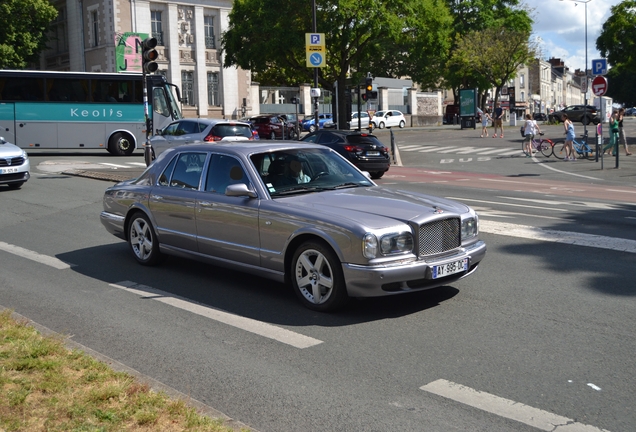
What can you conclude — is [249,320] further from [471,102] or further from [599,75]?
[471,102]

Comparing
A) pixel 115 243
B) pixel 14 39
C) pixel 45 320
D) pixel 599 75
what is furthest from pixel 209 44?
pixel 45 320

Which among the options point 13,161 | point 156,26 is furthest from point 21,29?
point 13,161

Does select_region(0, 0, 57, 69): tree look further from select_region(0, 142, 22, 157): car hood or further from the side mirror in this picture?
the side mirror

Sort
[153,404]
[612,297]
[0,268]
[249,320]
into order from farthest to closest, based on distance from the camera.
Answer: [0,268] < [612,297] < [249,320] < [153,404]

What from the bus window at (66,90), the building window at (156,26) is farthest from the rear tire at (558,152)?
the building window at (156,26)

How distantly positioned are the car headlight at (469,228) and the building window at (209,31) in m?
54.7

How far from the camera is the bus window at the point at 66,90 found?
31.1 m

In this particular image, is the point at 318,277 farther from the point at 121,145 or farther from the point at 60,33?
the point at 60,33

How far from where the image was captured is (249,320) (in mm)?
6750

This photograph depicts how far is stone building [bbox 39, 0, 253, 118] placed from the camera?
55344 mm

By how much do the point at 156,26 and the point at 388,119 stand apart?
21847 mm

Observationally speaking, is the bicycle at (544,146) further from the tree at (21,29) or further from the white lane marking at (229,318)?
the tree at (21,29)

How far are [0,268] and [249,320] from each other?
4076 mm

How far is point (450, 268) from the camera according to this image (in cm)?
682
